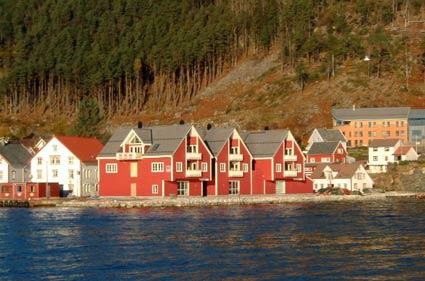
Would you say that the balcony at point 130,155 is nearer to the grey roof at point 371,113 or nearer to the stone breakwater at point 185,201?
the stone breakwater at point 185,201

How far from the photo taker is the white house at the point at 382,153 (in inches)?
4535

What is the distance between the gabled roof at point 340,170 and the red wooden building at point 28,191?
2632cm

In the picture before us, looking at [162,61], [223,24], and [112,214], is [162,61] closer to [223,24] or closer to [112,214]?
[223,24]

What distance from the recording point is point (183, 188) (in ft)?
292

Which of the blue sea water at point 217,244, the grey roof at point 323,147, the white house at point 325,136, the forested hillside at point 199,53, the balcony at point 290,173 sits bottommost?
the blue sea water at point 217,244

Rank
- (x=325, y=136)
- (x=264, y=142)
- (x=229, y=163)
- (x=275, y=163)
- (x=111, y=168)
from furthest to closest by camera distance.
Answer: (x=325, y=136)
(x=264, y=142)
(x=275, y=163)
(x=229, y=163)
(x=111, y=168)

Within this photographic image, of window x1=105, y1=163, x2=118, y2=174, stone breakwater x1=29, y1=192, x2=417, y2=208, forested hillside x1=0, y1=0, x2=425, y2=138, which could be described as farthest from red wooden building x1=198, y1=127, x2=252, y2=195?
forested hillside x1=0, y1=0, x2=425, y2=138

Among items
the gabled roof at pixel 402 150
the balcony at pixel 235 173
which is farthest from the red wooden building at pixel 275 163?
the gabled roof at pixel 402 150

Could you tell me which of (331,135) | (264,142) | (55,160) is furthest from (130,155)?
(331,135)

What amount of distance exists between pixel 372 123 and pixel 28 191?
53.9 meters

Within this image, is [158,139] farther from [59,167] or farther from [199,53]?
[199,53]

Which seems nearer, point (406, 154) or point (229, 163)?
point (229, 163)

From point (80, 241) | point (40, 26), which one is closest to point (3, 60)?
point (40, 26)

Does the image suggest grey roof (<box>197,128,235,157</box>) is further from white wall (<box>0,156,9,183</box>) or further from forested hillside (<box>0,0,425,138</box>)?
forested hillside (<box>0,0,425,138</box>)
